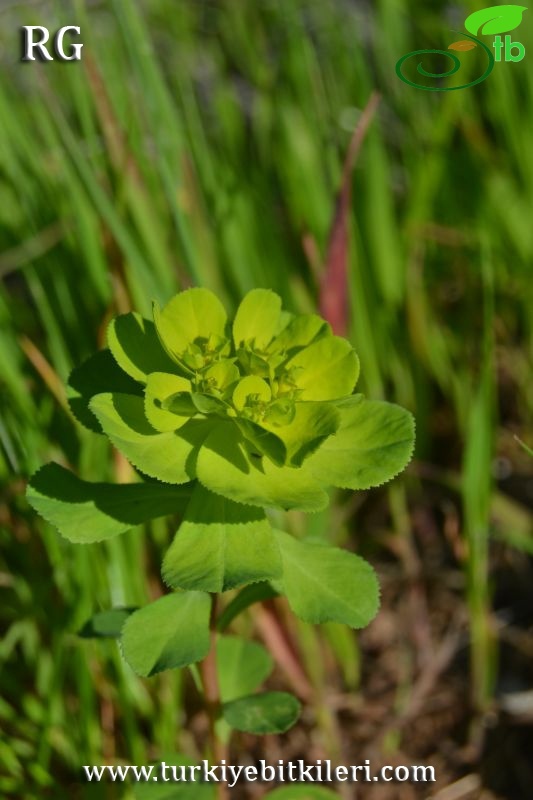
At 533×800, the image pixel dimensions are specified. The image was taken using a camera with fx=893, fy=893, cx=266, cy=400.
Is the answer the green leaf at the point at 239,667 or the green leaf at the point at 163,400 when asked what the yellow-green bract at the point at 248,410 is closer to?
the green leaf at the point at 163,400

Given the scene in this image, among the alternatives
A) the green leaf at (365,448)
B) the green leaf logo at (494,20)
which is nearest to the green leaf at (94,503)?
the green leaf at (365,448)

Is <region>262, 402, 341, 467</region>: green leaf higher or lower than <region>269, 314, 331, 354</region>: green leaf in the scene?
lower

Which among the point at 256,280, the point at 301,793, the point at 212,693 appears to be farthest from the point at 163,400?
the point at 256,280

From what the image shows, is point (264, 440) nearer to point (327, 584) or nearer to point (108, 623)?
point (327, 584)

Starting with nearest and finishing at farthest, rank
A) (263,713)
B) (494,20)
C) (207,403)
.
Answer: (207,403)
(263,713)
(494,20)

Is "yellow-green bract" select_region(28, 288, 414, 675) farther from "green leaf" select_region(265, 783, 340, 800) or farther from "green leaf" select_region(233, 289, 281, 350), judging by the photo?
"green leaf" select_region(265, 783, 340, 800)

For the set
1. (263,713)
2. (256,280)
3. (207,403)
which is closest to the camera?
(207,403)

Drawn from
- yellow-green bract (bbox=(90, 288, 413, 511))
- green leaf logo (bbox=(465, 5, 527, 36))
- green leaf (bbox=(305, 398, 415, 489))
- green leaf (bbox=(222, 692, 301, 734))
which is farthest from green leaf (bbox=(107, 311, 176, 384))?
green leaf logo (bbox=(465, 5, 527, 36))
